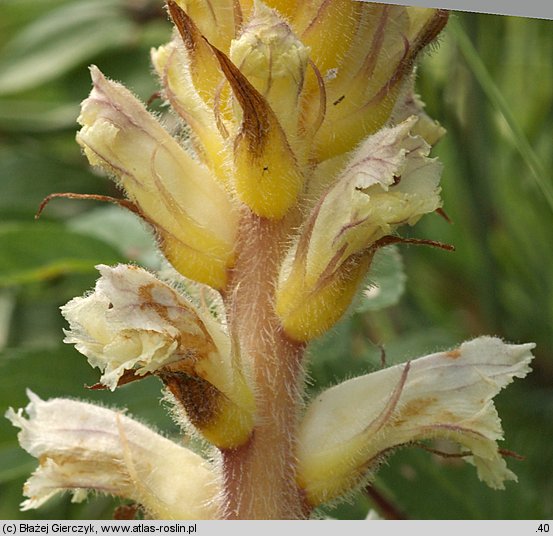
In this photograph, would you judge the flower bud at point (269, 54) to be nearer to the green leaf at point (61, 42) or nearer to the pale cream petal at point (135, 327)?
the pale cream petal at point (135, 327)

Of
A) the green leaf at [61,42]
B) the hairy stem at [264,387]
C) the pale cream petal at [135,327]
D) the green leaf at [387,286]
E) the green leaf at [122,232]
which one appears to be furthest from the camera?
the green leaf at [61,42]

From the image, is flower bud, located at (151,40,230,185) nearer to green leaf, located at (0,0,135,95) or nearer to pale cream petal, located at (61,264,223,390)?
pale cream petal, located at (61,264,223,390)

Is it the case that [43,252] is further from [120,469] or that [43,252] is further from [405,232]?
[405,232]

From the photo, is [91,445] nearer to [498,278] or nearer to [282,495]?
[282,495]

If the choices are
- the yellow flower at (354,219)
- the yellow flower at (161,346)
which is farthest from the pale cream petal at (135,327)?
the yellow flower at (354,219)

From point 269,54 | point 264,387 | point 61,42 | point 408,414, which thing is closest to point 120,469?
point 264,387

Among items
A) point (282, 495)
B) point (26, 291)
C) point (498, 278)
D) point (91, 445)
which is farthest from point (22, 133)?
point (282, 495)

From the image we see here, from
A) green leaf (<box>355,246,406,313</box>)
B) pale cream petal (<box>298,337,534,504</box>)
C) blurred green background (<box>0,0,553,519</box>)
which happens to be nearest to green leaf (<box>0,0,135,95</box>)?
blurred green background (<box>0,0,553,519</box>)
